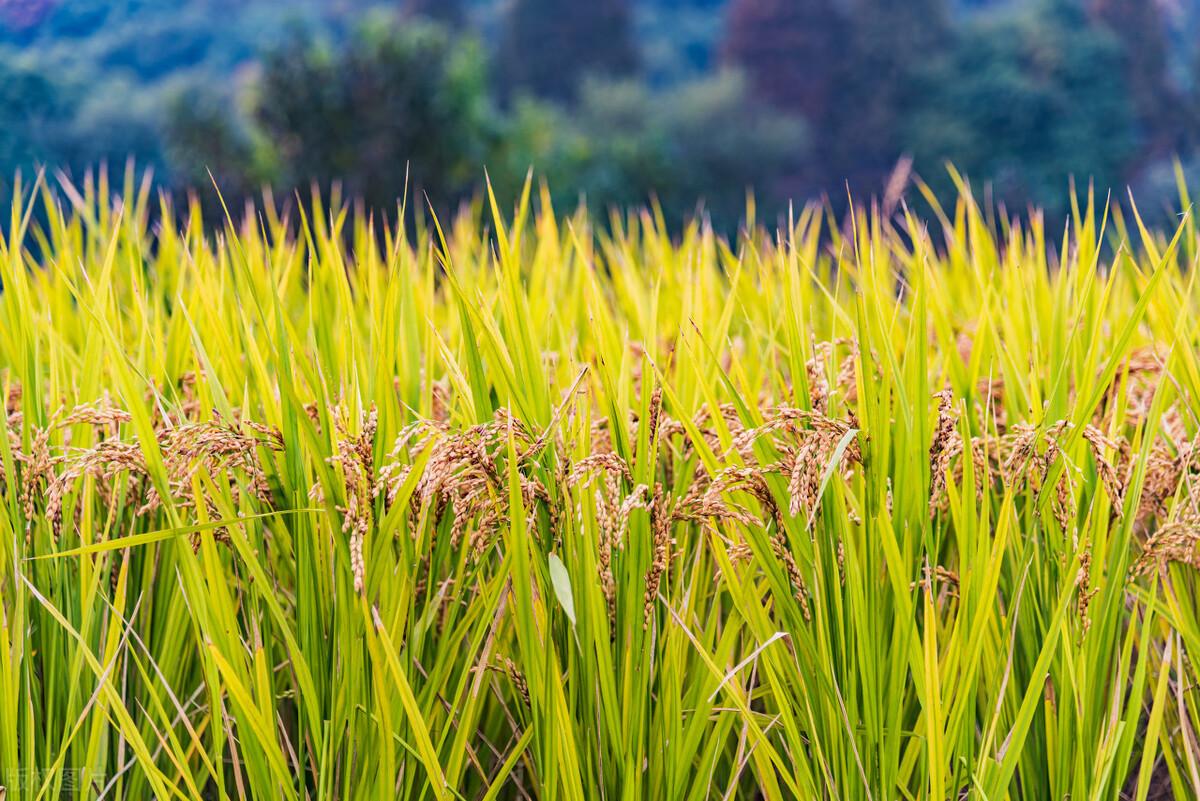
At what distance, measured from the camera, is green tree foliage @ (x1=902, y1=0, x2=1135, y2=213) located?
31141mm

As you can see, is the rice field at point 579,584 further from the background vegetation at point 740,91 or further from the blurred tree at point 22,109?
the background vegetation at point 740,91

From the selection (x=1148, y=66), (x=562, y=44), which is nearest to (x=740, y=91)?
(x=562, y=44)

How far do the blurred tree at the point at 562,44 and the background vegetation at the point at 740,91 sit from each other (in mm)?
63

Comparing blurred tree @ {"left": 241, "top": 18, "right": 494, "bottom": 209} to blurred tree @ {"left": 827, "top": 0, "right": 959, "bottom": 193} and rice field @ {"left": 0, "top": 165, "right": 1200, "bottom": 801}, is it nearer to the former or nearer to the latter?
rice field @ {"left": 0, "top": 165, "right": 1200, "bottom": 801}

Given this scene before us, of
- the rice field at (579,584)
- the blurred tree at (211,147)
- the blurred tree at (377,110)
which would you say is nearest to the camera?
the rice field at (579,584)

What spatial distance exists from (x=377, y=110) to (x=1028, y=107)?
23.3 meters

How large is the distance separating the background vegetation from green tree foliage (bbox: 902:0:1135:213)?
0.07 meters

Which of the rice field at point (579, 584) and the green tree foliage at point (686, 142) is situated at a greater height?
the green tree foliage at point (686, 142)

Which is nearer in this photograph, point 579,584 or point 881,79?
point 579,584

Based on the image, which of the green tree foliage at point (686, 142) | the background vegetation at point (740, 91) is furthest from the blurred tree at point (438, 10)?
the green tree foliage at point (686, 142)

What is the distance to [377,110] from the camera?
16531 millimetres

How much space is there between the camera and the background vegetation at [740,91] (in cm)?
2109

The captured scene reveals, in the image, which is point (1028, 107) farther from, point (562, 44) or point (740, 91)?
point (562, 44)

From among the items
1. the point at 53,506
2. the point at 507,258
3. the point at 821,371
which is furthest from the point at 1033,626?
the point at 53,506
